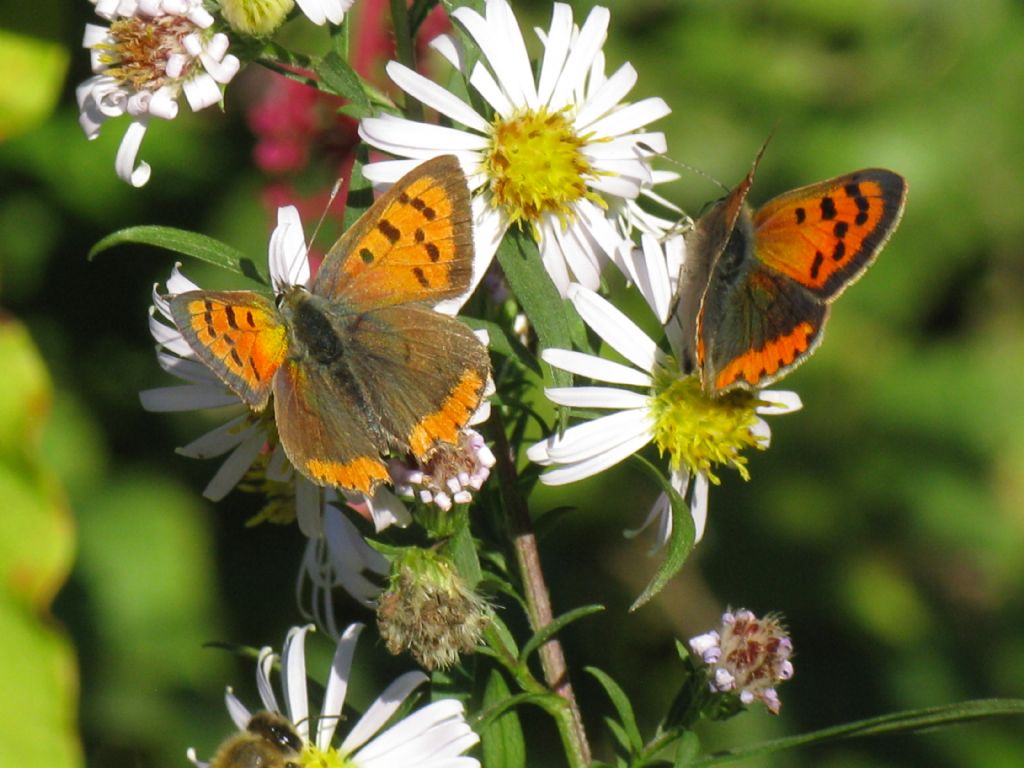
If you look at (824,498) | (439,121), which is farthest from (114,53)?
(824,498)

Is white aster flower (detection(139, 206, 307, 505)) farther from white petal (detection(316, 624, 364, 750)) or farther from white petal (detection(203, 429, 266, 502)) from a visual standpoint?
white petal (detection(316, 624, 364, 750))

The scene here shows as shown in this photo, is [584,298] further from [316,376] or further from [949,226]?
[949,226]

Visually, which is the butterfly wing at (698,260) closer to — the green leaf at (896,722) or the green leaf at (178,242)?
the green leaf at (896,722)

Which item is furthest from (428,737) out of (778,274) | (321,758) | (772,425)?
(772,425)

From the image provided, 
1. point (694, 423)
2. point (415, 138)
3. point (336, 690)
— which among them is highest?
point (415, 138)

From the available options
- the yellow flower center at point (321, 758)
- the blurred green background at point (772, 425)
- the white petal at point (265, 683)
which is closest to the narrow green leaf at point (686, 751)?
the yellow flower center at point (321, 758)

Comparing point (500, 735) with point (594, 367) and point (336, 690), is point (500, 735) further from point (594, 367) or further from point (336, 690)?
point (594, 367)

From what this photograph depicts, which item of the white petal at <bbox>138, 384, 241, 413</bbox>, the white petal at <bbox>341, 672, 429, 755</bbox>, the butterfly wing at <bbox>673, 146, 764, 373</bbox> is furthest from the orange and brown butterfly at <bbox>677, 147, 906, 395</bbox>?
the white petal at <bbox>138, 384, 241, 413</bbox>
